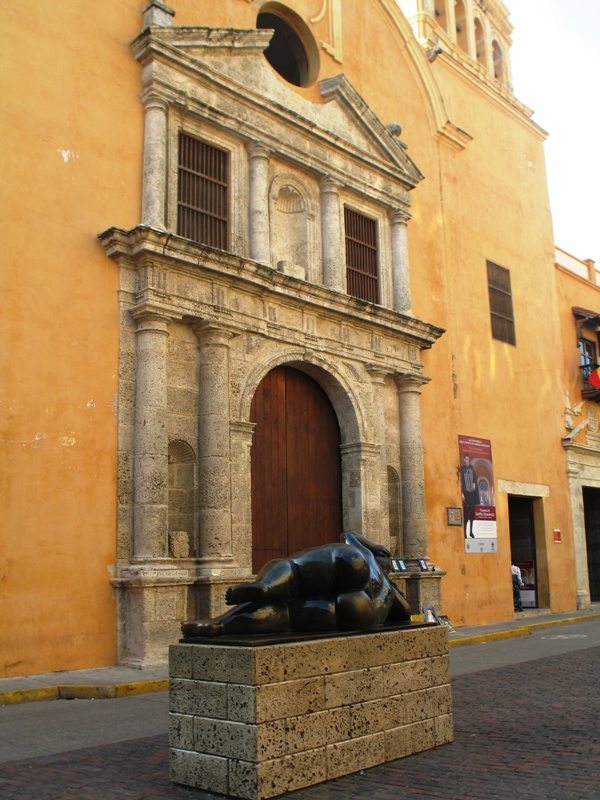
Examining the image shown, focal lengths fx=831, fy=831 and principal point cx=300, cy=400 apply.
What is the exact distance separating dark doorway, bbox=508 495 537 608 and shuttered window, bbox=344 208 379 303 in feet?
22.3

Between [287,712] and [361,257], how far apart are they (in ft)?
36.6

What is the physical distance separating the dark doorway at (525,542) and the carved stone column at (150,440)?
34.8 feet

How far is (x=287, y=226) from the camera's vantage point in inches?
546

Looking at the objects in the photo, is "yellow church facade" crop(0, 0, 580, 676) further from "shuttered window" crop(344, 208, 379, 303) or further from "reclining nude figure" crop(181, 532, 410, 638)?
"reclining nude figure" crop(181, 532, 410, 638)

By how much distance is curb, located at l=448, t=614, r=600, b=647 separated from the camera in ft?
44.2

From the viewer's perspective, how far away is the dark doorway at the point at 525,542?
1895cm

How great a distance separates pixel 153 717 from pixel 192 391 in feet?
16.9

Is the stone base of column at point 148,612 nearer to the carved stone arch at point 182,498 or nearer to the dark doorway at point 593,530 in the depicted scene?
the carved stone arch at point 182,498

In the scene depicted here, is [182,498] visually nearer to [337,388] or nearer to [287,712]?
[337,388]

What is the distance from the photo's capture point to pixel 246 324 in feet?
39.6

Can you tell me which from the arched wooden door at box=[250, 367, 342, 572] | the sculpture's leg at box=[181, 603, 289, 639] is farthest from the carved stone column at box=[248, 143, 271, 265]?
the sculpture's leg at box=[181, 603, 289, 639]

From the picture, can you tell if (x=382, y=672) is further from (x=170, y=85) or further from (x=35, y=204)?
(x=170, y=85)

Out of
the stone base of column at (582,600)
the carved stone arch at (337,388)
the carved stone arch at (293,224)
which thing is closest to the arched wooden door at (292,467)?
the carved stone arch at (337,388)

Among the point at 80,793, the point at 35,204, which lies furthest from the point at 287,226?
the point at 80,793
